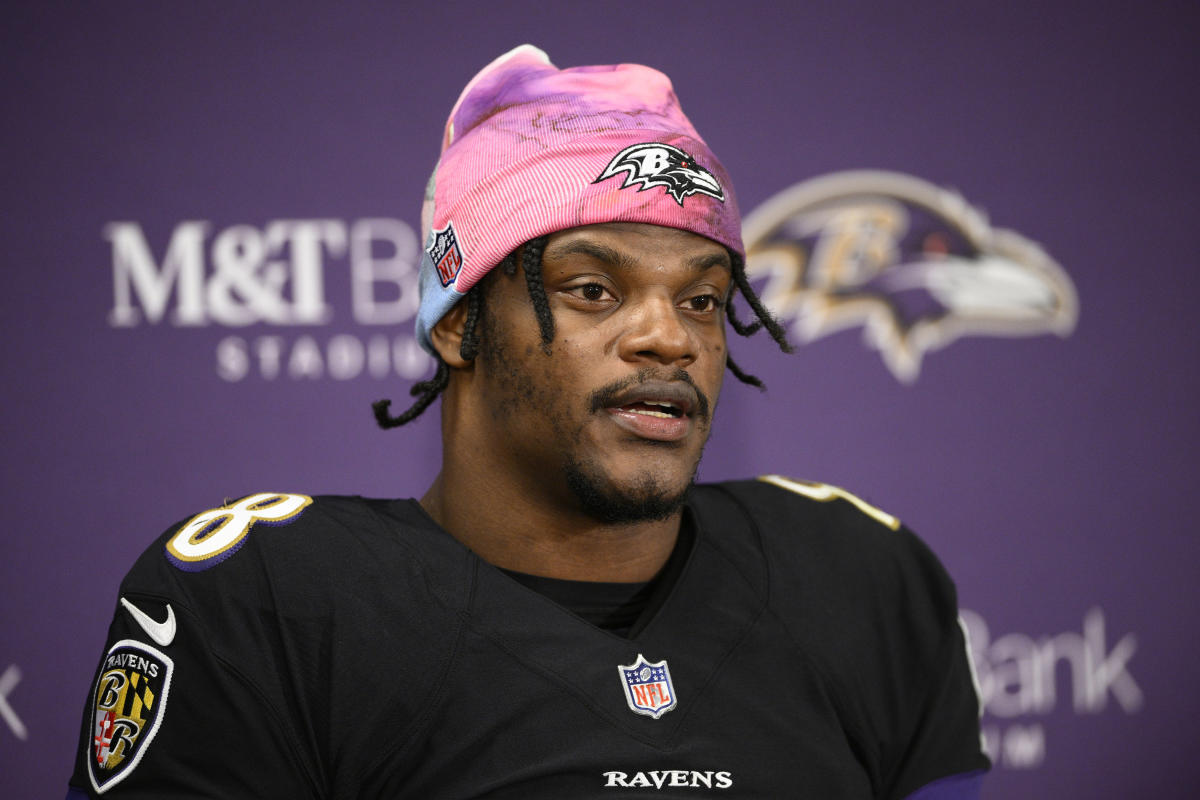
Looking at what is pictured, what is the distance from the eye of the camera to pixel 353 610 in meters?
1.09

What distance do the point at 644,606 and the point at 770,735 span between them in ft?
0.69

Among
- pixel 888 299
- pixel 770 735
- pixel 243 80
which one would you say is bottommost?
pixel 770 735

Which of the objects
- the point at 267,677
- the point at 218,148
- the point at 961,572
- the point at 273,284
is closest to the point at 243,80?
the point at 218,148

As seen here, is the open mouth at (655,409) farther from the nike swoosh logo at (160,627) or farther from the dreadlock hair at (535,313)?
the nike swoosh logo at (160,627)

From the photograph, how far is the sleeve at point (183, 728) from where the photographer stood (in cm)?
100

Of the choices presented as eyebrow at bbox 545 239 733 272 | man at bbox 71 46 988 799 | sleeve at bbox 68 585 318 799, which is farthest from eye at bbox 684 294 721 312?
sleeve at bbox 68 585 318 799

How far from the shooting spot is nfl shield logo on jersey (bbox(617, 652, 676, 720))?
111 cm

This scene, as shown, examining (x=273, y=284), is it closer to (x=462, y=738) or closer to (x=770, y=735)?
(x=462, y=738)

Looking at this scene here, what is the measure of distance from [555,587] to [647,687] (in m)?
0.17

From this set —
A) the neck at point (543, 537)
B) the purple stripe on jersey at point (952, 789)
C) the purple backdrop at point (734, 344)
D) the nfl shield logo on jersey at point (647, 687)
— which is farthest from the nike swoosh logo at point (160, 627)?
the purple stripe on jersey at point (952, 789)

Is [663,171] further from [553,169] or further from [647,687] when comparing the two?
[647,687]

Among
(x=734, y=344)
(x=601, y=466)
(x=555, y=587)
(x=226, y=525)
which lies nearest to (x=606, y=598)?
(x=555, y=587)

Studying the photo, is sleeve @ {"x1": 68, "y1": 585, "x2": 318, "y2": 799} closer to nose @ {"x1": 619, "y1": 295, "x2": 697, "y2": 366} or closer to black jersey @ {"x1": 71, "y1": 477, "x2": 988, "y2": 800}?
black jersey @ {"x1": 71, "y1": 477, "x2": 988, "y2": 800}

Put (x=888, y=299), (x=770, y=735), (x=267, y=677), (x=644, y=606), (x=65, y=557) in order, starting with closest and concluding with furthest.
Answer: (x=267, y=677), (x=770, y=735), (x=644, y=606), (x=65, y=557), (x=888, y=299)
